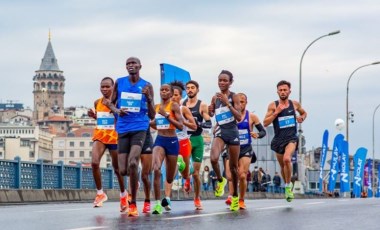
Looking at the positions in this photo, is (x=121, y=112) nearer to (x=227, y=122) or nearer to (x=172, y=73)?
(x=227, y=122)

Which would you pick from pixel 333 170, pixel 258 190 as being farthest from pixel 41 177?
pixel 333 170

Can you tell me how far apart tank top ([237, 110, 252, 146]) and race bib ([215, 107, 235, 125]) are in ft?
6.18

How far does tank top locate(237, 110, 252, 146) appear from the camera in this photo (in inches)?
813

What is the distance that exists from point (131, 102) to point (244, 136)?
15.8 feet

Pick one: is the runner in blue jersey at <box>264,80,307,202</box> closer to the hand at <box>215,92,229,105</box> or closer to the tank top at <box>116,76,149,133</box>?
the hand at <box>215,92,229,105</box>

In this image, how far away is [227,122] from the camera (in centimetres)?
1866

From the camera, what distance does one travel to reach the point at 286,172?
21203 mm

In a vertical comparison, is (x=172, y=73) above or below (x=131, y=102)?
above

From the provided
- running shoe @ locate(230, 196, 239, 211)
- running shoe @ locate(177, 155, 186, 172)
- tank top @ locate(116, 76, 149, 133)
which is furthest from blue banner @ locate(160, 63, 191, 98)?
tank top @ locate(116, 76, 149, 133)

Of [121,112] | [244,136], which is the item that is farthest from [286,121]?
[121,112]

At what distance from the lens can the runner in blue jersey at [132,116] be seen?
1616 centimetres

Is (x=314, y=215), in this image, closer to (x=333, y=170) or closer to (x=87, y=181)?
(x=87, y=181)

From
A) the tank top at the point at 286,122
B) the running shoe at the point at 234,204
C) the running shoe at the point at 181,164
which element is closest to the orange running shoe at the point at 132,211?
the running shoe at the point at 234,204

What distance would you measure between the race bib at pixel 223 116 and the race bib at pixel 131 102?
2.60 meters
